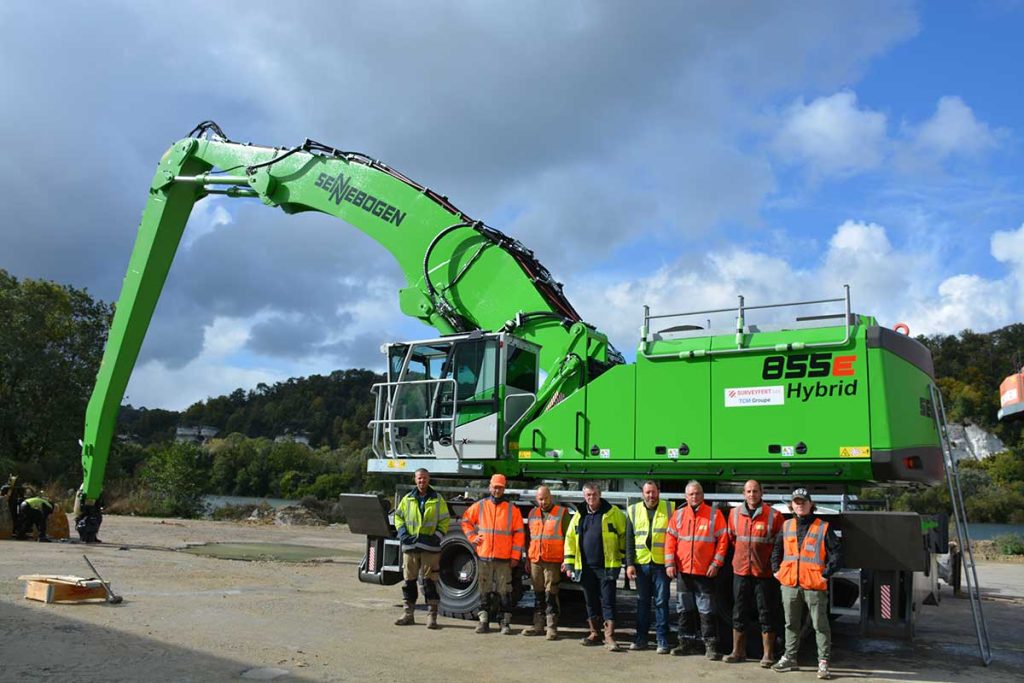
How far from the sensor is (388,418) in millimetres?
11617

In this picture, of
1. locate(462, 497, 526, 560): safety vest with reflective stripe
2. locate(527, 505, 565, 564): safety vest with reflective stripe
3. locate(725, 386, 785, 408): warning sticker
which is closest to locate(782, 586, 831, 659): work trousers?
locate(725, 386, 785, 408): warning sticker

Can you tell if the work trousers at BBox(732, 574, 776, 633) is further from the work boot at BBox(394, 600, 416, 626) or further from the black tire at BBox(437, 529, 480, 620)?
the work boot at BBox(394, 600, 416, 626)

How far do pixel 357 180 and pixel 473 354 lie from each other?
13.0 feet

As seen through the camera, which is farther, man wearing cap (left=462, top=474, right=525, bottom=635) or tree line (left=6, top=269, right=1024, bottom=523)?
tree line (left=6, top=269, right=1024, bottom=523)

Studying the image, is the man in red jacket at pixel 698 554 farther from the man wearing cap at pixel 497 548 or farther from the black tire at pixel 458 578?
the black tire at pixel 458 578

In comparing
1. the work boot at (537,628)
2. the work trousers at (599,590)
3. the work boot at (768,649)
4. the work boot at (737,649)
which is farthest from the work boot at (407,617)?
the work boot at (768,649)

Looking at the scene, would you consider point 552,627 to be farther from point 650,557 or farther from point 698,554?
point 698,554

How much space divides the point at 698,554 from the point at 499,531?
2.40 metres

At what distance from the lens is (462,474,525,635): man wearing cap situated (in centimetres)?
987

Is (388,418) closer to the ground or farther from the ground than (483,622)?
farther from the ground

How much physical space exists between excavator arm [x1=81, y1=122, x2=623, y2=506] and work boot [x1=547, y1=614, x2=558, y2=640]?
271cm

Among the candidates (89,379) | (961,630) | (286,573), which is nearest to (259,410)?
(89,379)

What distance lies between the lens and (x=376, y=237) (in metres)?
13.0

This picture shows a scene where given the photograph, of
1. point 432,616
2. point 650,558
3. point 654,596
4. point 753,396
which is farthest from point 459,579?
point 753,396
